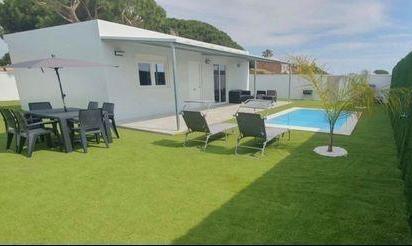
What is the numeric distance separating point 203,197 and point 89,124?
457 cm

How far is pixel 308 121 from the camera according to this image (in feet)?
39.7

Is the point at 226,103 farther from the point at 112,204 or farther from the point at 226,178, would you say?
the point at 112,204

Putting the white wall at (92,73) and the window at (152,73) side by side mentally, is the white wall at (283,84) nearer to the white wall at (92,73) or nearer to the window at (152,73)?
the white wall at (92,73)

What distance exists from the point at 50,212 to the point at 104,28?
881 centimetres

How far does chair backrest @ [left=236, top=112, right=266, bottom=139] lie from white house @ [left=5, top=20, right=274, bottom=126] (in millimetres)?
3265

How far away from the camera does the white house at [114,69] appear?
10906 millimetres

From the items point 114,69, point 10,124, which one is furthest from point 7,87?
point 10,124

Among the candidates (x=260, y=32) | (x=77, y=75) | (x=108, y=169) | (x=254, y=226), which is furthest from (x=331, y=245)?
(x=260, y=32)

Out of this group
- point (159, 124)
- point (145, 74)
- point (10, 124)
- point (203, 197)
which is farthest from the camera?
point (145, 74)

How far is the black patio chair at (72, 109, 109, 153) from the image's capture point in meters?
7.21

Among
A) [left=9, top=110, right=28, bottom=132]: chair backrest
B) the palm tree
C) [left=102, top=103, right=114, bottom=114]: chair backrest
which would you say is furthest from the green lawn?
[left=102, top=103, right=114, bottom=114]: chair backrest

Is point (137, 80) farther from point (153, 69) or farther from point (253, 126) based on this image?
point (253, 126)

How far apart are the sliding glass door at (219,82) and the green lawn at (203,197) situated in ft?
41.0

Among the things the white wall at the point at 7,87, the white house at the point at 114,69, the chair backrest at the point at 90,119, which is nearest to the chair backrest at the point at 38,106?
the white house at the point at 114,69
